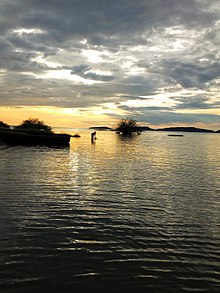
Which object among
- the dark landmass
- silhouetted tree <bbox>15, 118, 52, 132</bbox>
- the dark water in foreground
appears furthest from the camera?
silhouetted tree <bbox>15, 118, 52, 132</bbox>

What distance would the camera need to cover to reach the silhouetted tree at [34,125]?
10156cm

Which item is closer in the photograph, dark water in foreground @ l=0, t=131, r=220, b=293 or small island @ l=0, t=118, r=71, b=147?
dark water in foreground @ l=0, t=131, r=220, b=293

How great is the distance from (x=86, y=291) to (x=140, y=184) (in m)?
17.5

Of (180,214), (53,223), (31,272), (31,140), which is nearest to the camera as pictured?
(31,272)

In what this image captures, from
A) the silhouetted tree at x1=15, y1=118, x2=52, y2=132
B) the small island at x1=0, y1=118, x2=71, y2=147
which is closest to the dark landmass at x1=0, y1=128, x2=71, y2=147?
the small island at x1=0, y1=118, x2=71, y2=147

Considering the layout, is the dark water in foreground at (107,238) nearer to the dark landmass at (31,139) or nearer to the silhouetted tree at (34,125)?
the dark landmass at (31,139)

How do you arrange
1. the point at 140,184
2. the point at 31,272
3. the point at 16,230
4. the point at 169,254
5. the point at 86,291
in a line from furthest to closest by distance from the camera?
the point at 140,184
the point at 16,230
the point at 169,254
the point at 31,272
the point at 86,291

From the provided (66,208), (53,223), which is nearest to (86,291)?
(53,223)

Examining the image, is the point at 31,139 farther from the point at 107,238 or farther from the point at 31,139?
the point at 107,238

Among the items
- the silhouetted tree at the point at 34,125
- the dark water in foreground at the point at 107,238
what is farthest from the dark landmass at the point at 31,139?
the dark water in foreground at the point at 107,238

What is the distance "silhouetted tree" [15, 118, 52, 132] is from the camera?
333ft

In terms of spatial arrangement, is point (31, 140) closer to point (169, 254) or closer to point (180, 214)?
point (180, 214)

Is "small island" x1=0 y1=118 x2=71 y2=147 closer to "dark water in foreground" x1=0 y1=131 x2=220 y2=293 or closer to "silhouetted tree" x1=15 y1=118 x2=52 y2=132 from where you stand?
"silhouetted tree" x1=15 y1=118 x2=52 y2=132

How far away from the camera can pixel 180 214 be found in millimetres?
16875
